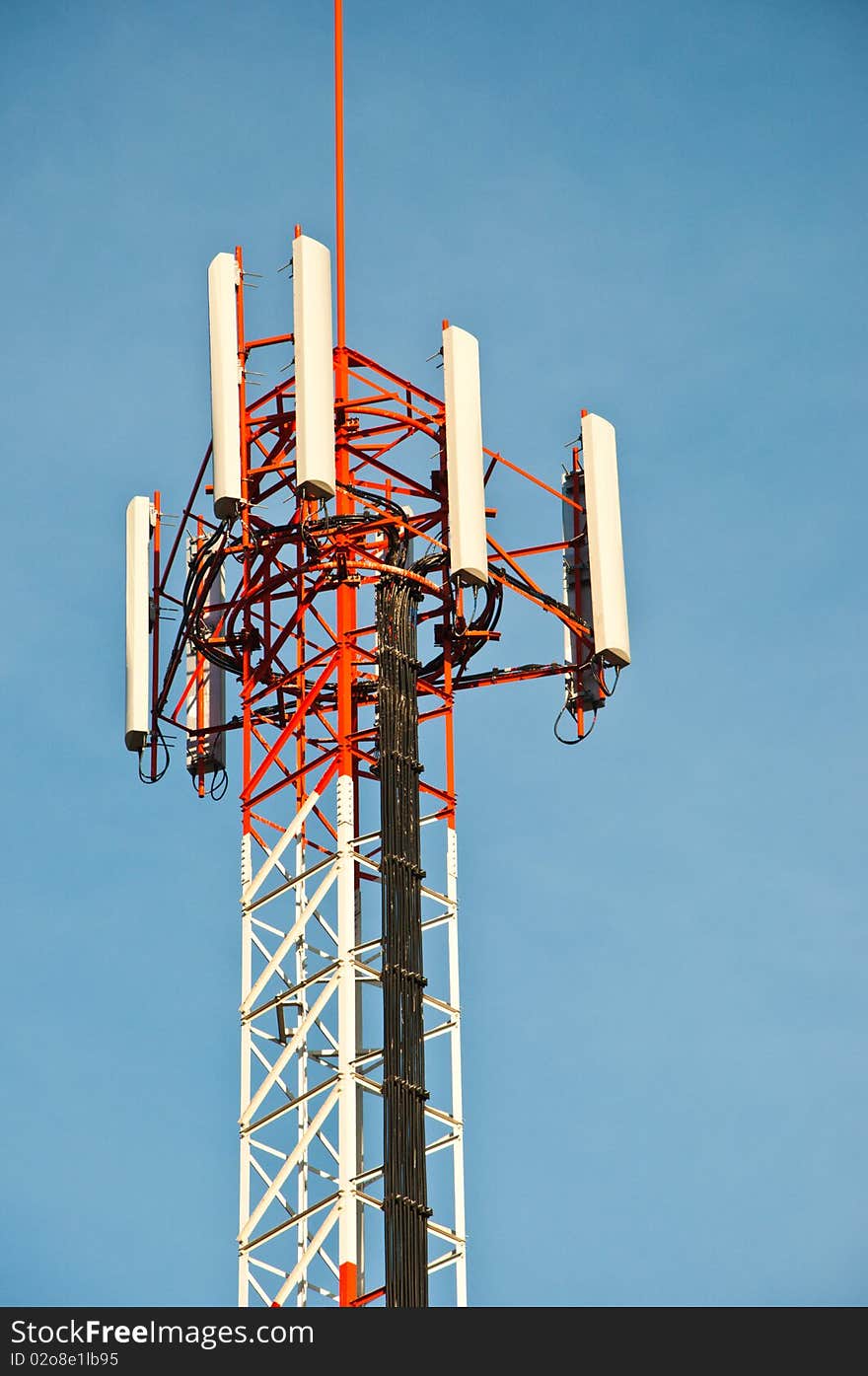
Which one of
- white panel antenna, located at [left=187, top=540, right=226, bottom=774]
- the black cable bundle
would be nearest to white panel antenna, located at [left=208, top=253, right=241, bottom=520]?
the black cable bundle

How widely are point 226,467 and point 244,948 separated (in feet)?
32.4

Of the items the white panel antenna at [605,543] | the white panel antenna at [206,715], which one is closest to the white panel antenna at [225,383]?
the white panel antenna at [206,715]

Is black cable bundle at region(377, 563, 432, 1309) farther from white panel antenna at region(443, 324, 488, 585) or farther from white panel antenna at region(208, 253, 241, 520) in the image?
white panel antenna at region(208, 253, 241, 520)

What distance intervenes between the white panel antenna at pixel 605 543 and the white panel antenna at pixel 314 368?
25.2 ft

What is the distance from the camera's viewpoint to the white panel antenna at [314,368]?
73562mm

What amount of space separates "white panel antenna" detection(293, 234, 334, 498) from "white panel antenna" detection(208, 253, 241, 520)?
202cm

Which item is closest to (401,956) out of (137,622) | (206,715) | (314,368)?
(206,715)

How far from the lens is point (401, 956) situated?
2864 inches

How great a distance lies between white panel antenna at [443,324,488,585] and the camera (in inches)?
2948

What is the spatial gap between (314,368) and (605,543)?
8.71 metres

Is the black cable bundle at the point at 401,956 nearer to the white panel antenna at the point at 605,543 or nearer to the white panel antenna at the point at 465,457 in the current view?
the white panel antenna at the point at 465,457
